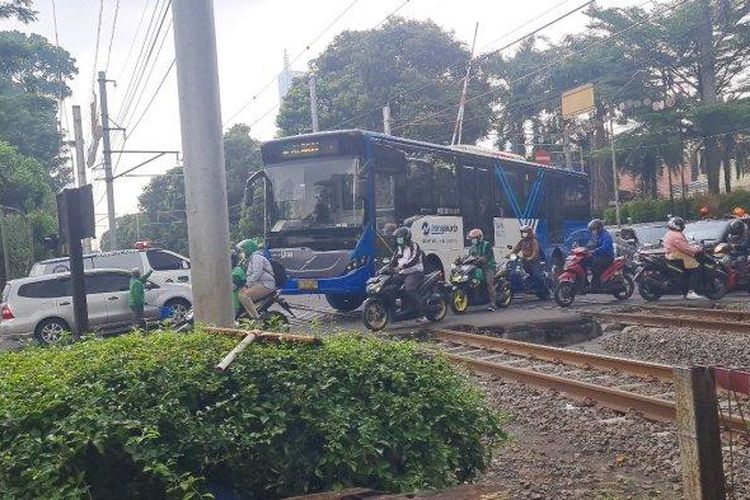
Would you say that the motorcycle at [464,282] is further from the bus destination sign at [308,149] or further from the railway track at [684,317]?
the bus destination sign at [308,149]

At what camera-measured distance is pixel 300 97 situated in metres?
38.3

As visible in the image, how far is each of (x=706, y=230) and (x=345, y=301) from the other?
8091mm

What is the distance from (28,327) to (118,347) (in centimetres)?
1354

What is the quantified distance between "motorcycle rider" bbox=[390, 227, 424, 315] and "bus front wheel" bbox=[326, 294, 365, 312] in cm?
313

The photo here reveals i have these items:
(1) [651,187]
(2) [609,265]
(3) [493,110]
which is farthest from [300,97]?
(2) [609,265]

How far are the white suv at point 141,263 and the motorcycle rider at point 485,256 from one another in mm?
7599

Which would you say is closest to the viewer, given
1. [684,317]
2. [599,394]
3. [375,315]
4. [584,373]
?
[599,394]

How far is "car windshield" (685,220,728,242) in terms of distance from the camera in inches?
679

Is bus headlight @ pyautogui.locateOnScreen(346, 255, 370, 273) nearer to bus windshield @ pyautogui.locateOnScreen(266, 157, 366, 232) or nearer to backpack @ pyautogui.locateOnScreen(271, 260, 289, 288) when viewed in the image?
bus windshield @ pyautogui.locateOnScreen(266, 157, 366, 232)

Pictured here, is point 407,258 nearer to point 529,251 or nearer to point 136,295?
point 529,251

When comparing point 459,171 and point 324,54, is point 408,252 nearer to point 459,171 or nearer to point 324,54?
point 459,171

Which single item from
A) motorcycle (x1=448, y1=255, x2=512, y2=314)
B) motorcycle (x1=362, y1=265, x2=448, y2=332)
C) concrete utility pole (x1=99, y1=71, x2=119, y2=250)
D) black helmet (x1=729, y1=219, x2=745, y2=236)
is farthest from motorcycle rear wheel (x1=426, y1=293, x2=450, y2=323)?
concrete utility pole (x1=99, y1=71, x2=119, y2=250)

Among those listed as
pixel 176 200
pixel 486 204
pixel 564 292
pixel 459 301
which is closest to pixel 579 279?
pixel 564 292

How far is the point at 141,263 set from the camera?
19812 mm
